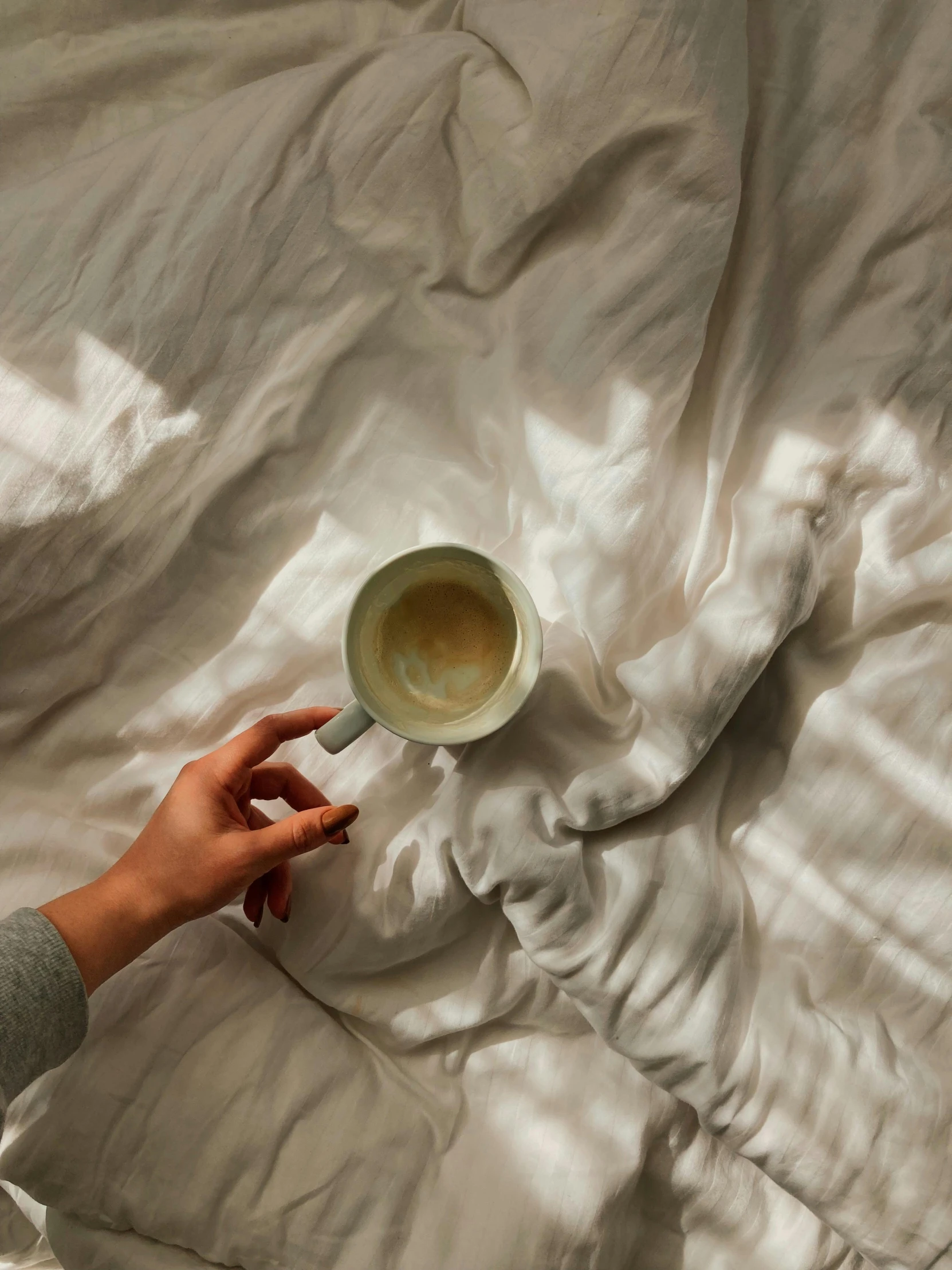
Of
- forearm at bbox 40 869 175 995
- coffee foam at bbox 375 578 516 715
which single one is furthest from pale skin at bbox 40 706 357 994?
coffee foam at bbox 375 578 516 715

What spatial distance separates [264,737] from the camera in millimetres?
→ 834

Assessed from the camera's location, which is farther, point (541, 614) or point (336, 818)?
point (541, 614)

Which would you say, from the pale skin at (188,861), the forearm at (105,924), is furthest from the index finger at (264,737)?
the forearm at (105,924)

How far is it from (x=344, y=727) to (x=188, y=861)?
0.57 ft

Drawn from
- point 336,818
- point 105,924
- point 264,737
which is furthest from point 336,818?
point 105,924

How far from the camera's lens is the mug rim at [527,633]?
0.82 meters

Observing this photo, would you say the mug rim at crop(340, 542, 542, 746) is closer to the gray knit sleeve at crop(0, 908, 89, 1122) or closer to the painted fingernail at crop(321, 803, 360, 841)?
the painted fingernail at crop(321, 803, 360, 841)

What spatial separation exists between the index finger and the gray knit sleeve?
19 cm

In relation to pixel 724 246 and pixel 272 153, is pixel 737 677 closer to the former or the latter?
pixel 724 246

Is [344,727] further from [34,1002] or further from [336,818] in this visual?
[34,1002]

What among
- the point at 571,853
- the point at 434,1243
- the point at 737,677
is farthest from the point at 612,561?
the point at 434,1243

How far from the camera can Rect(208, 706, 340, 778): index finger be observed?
2.70 feet

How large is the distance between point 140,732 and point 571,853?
437 mm

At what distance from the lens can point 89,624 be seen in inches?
36.5
